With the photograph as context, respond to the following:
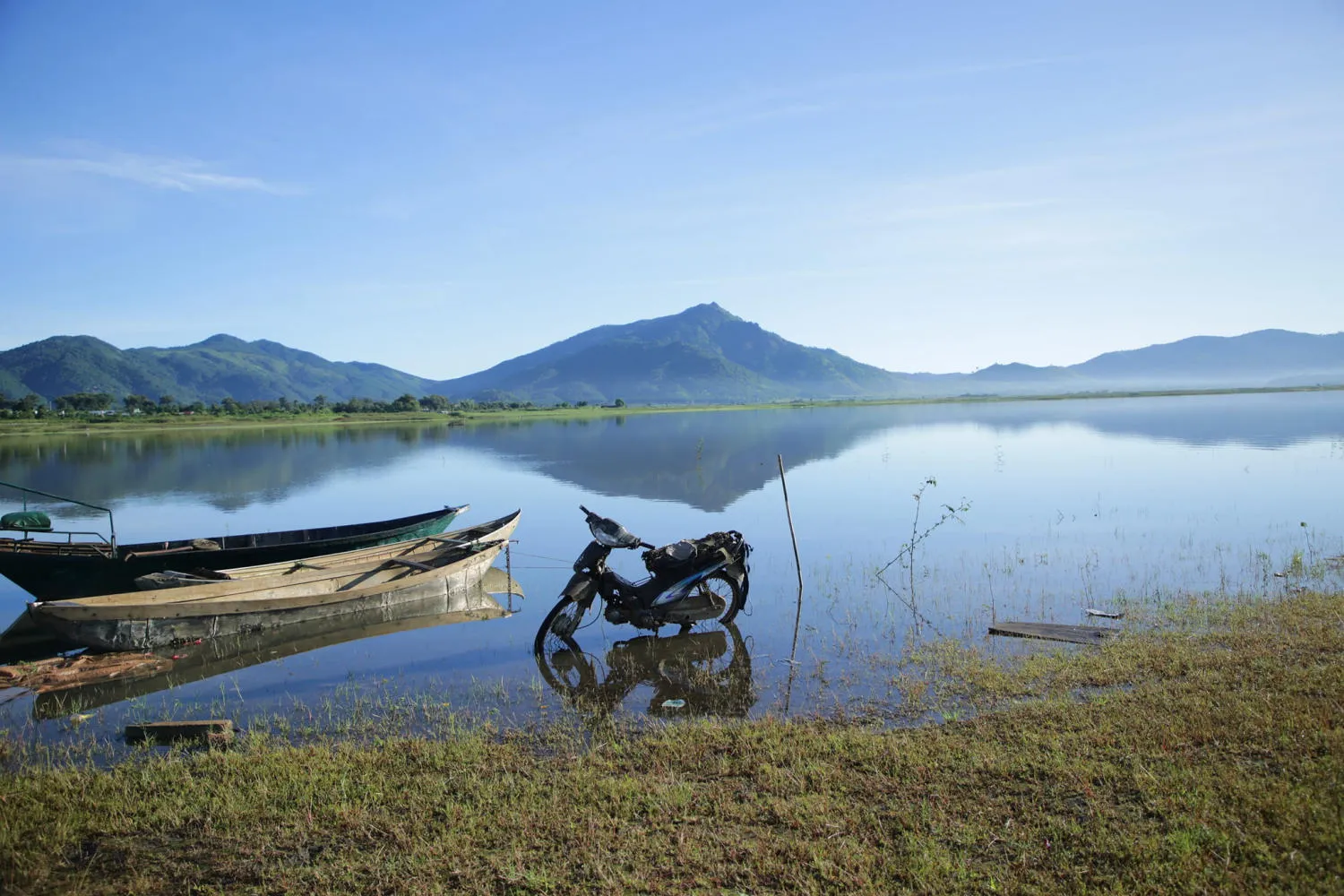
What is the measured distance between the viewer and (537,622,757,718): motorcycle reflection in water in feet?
30.0

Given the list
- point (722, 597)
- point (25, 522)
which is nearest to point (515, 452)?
point (25, 522)

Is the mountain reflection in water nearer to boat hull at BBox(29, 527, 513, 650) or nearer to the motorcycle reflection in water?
boat hull at BBox(29, 527, 513, 650)

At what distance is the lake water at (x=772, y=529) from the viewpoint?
34.2ft

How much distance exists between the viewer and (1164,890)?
435 cm

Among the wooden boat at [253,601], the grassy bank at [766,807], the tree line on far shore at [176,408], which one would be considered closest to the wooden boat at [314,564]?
the wooden boat at [253,601]

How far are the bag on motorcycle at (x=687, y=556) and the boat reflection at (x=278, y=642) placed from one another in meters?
3.96

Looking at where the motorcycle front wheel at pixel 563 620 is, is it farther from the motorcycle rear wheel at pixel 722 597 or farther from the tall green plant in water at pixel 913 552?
the tall green plant in water at pixel 913 552

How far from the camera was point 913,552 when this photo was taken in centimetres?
1803

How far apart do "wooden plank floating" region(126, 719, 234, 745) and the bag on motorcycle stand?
5.65 m

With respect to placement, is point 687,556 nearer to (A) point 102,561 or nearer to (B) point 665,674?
(B) point 665,674

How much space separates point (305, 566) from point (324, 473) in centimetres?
2756

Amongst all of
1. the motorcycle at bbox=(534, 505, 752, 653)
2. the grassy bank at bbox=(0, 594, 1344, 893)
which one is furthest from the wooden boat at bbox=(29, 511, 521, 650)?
the grassy bank at bbox=(0, 594, 1344, 893)

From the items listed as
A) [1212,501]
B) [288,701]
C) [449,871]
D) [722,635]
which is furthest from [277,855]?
[1212,501]

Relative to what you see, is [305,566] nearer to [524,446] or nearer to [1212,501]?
[1212,501]
